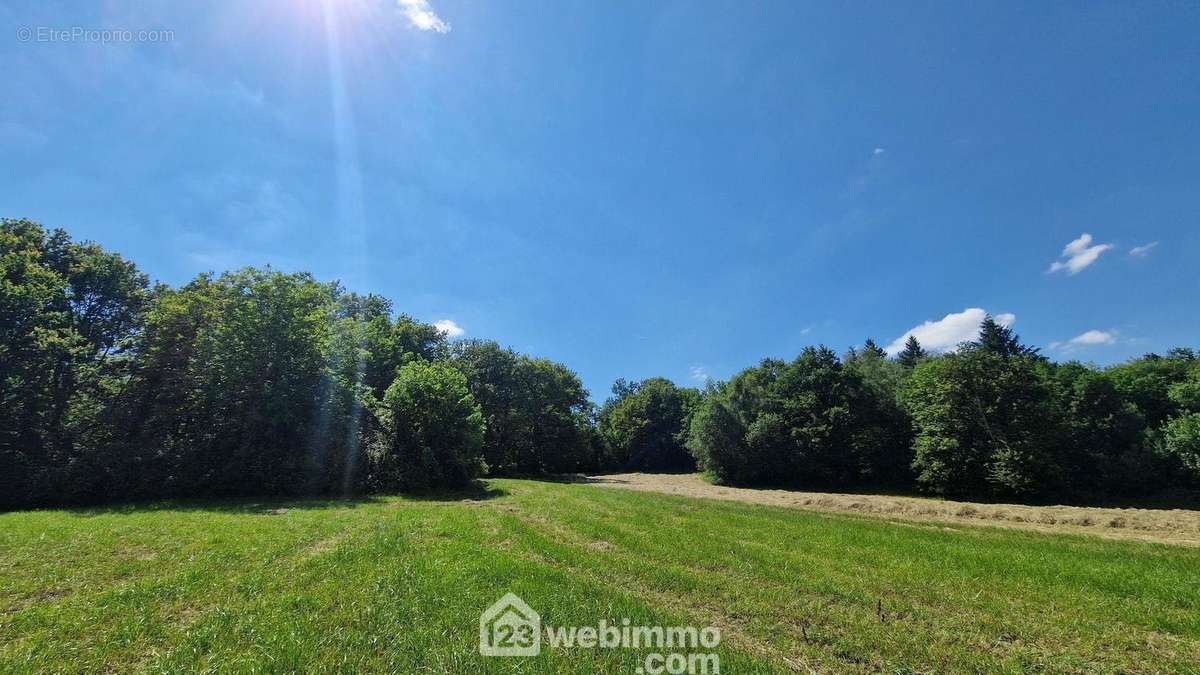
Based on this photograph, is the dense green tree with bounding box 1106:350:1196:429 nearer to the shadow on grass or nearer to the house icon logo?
the house icon logo

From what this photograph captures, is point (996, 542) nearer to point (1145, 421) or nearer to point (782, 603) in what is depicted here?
point (782, 603)

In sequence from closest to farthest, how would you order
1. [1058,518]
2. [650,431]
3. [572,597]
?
1. [572,597]
2. [1058,518]
3. [650,431]

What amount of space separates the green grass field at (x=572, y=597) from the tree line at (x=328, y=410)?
444 inches

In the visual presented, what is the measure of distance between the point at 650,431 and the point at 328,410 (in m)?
56.9

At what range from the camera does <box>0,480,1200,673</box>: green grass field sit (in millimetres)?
5137

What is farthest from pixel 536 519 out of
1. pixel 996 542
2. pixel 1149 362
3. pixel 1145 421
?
pixel 1149 362

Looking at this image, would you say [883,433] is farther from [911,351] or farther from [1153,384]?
[911,351]

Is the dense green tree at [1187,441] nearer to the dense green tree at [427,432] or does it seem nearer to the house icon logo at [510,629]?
the house icon logo at [510,629]

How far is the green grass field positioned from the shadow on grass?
4.35 metres

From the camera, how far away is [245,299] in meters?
25.3

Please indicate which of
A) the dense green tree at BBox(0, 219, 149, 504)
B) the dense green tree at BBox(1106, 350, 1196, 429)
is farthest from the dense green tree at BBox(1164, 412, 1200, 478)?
the dense green tree at BBox(0, 219, 149, 504)

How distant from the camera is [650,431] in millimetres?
74938

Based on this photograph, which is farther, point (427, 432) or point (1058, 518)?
point (427, 432)

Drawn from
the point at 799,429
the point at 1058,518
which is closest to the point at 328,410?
the point at 1058,518
